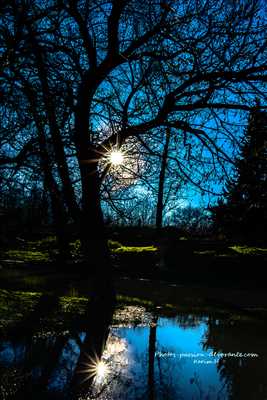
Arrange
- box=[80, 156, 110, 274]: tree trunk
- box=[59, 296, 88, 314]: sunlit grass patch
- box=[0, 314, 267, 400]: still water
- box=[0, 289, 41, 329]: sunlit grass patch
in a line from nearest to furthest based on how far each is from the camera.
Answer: box=[0, 314, 267, 400]: still water → box=[0, 289, 41, 329]: sunlit grass patch → box=[59, 296, 88, 314]: sunlit grass patch → box=[80, 156, 110, 274]: tree trunk

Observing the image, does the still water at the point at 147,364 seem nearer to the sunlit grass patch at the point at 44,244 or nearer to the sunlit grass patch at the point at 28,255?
the sunlit grass patch at the point at 28,255

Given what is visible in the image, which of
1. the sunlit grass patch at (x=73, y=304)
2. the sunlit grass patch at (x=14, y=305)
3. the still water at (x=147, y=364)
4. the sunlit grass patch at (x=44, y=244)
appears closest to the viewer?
the still water at (x=147, y=364)

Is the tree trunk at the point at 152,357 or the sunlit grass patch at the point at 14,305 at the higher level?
the sunlit grass patch at the point at 14,305

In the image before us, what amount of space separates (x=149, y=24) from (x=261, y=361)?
5.82 m

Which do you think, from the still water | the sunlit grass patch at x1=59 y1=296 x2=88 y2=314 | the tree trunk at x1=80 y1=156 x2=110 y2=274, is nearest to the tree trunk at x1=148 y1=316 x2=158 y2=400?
the still water

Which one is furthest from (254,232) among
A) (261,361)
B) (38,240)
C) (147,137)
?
(261,361)

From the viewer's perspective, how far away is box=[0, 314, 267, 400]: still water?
431 centimetres

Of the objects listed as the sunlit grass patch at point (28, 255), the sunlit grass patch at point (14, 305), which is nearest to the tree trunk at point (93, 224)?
the sunlit grass patch at point (14, 305)

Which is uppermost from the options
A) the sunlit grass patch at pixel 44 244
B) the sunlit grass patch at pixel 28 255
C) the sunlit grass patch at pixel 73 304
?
the sunlit grass patch at pixel 44 244

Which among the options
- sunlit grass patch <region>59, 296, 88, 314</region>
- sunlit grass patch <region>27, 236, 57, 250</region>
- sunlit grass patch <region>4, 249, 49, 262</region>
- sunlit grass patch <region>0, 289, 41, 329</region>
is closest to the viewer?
sunlit grass patch <region>0, 289, 41, 329</region>

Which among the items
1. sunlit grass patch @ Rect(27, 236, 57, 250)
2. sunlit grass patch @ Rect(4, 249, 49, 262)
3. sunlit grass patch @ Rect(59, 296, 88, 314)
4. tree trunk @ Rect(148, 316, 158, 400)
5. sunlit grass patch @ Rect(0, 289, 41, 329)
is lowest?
tree trunk @ Rect(148, 316, 158, 400)

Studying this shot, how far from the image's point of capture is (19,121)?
6762 mm

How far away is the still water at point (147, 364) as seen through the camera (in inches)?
170

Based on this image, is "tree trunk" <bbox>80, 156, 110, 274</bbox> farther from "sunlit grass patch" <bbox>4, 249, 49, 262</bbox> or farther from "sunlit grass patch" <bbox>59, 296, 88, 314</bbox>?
"sunlit grass patch" <bbox>4, 249, 49, 262</bbox>
